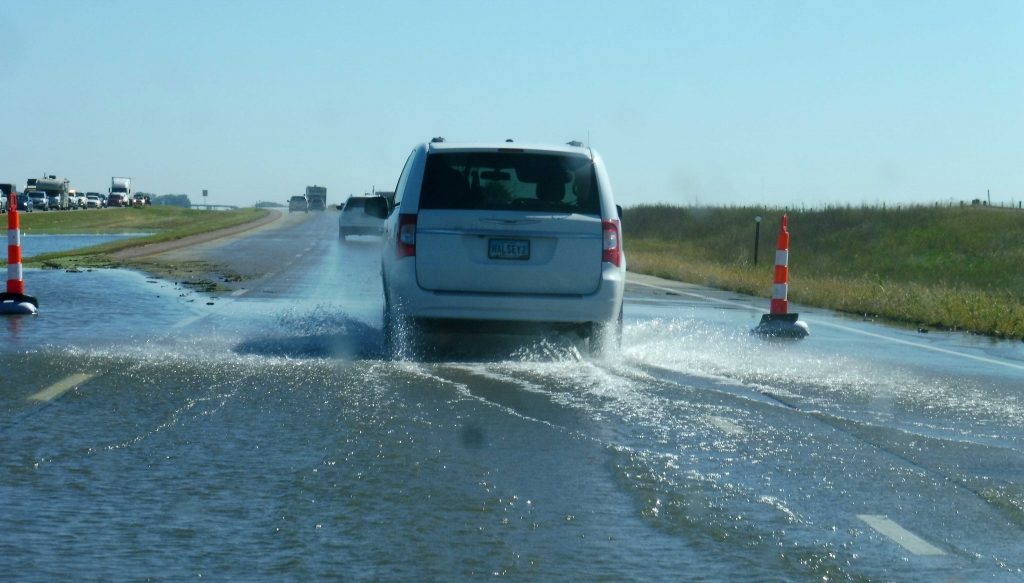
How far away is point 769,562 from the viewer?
214 inches

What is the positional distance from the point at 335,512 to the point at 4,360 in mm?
5775

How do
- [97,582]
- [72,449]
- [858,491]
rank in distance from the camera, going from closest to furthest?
[97,582], [858,491], [72,449]

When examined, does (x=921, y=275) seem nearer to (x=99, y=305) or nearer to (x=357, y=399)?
(x=99, y=305)

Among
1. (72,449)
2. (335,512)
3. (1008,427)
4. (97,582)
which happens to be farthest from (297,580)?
(1008,427)

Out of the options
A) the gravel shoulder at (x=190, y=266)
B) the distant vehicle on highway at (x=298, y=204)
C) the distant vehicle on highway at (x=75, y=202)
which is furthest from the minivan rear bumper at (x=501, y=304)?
the distant vehicle on highway at (x=298, y=204)

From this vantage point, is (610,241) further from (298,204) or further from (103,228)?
(298,204)

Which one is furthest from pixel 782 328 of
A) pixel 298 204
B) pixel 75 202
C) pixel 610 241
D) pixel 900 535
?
pixel 298 204

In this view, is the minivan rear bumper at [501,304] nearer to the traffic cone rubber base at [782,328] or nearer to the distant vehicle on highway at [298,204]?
the traffic cone rubber base at [782,328]

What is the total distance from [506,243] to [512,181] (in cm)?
60

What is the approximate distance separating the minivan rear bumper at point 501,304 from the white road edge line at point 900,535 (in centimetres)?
564

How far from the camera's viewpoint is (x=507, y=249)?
11.7 meters

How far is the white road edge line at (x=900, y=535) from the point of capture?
570 centimetres

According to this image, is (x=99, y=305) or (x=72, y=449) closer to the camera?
(x=72, y=449)

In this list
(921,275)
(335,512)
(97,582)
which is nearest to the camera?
(97,582)
